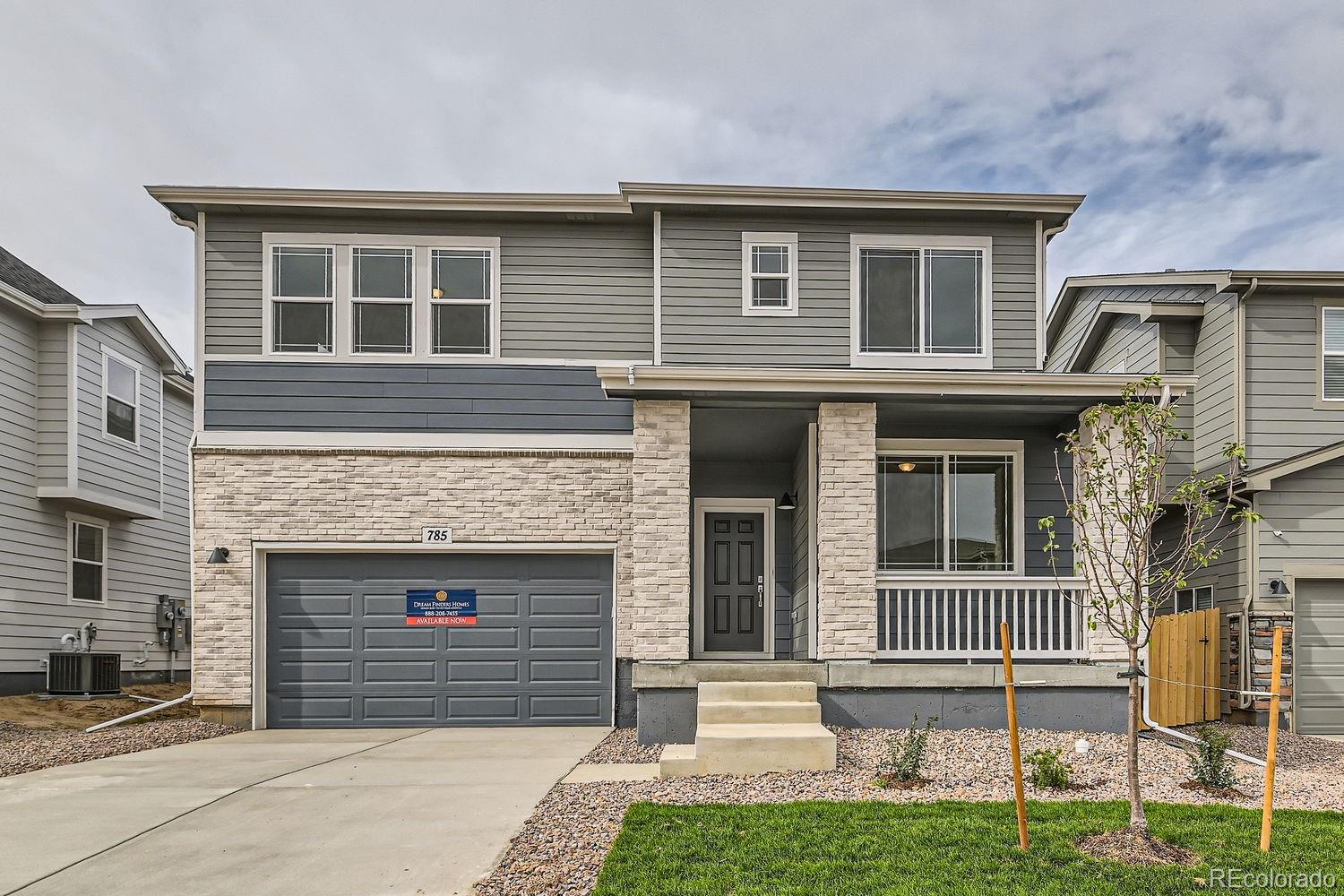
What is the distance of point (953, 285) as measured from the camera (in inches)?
450

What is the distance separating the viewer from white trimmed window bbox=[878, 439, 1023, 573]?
10836mm

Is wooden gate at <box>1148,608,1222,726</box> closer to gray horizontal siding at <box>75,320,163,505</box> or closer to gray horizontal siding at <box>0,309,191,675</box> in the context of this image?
gray horizontal siding at <box>0,309,191,675</box>

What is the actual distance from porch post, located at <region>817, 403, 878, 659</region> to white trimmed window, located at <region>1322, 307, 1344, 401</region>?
6.66 meters

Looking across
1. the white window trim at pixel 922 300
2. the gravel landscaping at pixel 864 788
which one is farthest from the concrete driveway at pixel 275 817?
the white window trim at pixel 922 300

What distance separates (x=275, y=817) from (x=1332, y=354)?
12990 millimetres

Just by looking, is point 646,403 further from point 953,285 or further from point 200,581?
point 200,581

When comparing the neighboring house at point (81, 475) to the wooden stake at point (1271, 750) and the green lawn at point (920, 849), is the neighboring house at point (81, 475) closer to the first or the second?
the green lawn at point (920, 849)

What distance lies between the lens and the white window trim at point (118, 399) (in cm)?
1452

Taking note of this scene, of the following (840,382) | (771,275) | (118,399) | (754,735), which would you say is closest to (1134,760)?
(754,735)

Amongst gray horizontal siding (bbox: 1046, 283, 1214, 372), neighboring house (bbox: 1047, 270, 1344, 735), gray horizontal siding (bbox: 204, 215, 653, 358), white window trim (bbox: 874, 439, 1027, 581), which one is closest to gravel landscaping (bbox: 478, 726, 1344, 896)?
white window trim (bbox: 874, 439, 1027, 581)

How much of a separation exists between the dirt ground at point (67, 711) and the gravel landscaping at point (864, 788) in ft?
22.5

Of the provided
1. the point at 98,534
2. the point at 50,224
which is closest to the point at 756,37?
the point at 98,534

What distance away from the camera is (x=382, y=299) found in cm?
1148

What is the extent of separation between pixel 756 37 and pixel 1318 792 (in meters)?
10.4
